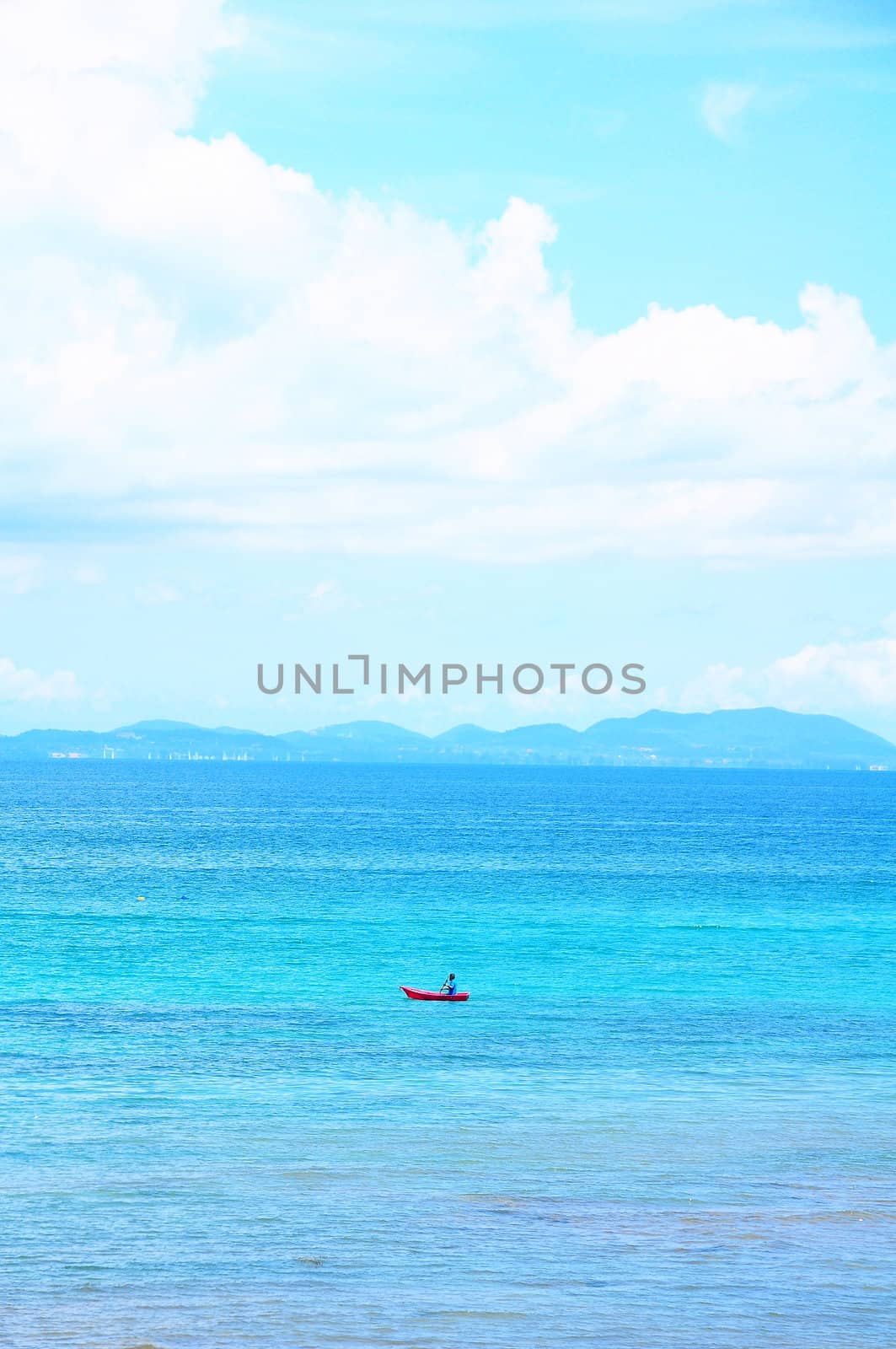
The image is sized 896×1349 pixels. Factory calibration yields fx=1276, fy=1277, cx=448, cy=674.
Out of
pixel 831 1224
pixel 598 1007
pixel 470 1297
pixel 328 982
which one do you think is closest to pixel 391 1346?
pixel 470 1297

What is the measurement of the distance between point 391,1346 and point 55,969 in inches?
1565

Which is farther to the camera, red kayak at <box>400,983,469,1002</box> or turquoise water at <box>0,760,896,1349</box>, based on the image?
red kayak at <box>400,983,469,1002</box>

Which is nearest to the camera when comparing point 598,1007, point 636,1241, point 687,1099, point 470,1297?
point 470,1297

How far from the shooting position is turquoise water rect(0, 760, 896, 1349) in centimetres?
2302

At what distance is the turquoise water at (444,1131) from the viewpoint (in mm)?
23016

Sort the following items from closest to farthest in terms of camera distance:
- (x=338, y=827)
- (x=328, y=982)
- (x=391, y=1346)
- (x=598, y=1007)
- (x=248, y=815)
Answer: (x=391, y=1346)
(x=598, y=1007)
(x=328, y=982)
(x=338, y=827)
(x=248, y=815)

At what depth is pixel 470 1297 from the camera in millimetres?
23234

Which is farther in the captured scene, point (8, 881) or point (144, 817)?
point (144, 817)

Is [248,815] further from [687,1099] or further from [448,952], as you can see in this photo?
[687,1099]

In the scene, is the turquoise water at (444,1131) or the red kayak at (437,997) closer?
the turquoise water at (444,1131)

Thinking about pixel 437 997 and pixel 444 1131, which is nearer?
pixel 444 1131

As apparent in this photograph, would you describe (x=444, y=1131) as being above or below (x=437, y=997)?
above

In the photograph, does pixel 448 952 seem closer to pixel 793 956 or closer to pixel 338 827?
pixel 793 956

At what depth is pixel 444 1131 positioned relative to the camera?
3356cm
